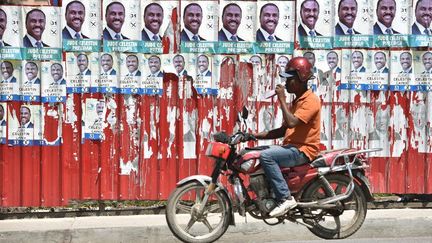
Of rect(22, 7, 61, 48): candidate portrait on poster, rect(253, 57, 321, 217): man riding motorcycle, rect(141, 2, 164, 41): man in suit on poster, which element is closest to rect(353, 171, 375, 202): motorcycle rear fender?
rect(253, 57, 321, 217): man riding motorcycle

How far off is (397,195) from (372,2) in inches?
89.1

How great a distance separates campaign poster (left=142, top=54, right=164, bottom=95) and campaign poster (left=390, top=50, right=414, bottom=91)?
2591 mm

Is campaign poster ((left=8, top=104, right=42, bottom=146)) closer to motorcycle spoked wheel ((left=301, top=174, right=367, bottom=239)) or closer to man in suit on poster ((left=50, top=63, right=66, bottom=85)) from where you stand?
man in suit on poster ((left=50, top=63, right=66, bottom=85))

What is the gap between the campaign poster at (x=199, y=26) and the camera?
761cm

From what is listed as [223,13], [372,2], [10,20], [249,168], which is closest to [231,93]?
[223,13]

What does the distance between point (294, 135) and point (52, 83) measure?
2707mm

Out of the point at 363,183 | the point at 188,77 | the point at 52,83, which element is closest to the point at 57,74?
the point at 52,83

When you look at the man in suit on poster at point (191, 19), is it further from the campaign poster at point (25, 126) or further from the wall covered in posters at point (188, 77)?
the campaign poster at point (25, 126)

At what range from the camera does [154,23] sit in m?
7.57

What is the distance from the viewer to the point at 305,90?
6.62 m

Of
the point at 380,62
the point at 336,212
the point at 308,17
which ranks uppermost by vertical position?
the point at 308,17

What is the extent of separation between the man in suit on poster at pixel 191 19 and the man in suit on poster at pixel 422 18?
240 cm

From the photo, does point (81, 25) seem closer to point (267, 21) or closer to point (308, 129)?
point (267, 21)

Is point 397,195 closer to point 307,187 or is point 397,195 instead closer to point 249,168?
point 307,187
